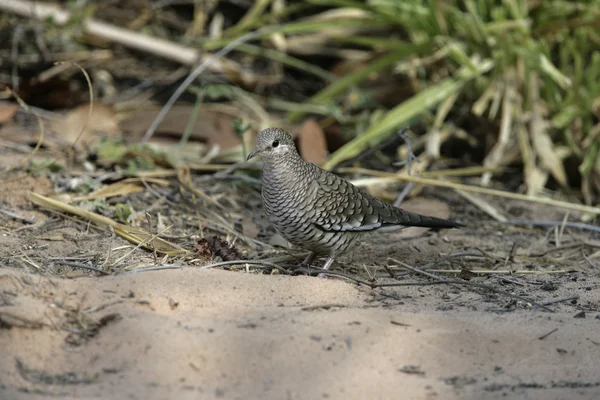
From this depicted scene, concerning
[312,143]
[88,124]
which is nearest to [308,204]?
[312,143]

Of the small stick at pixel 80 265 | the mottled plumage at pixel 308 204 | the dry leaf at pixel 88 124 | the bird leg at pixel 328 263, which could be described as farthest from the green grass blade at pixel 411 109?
the small stick at pixel 80 265

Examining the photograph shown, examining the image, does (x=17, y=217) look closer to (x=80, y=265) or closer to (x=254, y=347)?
(x=80, y=265)

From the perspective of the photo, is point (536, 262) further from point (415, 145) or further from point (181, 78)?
point (181, 78)

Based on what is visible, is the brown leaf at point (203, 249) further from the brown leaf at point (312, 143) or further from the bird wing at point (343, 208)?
the brown leaf at point (312, 143)

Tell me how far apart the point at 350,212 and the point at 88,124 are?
2919 millimetres

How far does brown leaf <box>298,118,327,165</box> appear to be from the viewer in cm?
599

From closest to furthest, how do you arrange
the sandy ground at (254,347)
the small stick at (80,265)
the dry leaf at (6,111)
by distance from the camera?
1. the sandy ground at (254,347)
2. the small stick at (80,265)
3. the dry leaf at (6,111)

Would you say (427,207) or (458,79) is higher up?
(458,79)

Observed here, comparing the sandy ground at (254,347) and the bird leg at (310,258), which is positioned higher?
the sandy ground at (254,347)

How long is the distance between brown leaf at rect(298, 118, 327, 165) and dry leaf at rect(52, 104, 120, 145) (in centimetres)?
158

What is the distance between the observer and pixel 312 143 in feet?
20.1

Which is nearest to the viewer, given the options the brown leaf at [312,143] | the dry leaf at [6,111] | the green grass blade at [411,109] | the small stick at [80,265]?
the small stick at [80,265]

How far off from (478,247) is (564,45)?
2188 millimetres

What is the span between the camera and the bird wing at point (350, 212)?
13.6 feet
